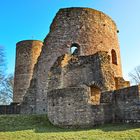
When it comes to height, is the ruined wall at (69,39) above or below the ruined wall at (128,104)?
above

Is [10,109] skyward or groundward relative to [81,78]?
groundward

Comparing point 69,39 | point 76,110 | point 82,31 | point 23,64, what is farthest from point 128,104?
point 23,64

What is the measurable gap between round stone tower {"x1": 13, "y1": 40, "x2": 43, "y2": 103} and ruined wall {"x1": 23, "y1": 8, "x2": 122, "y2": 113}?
8728 millimetres

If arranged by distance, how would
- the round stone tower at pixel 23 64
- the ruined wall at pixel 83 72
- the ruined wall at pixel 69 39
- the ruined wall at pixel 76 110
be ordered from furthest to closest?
the round stone tower at pixel 23 64 < the ruined wall at pixel 69 39 < the ruined wall at pixel 83 72 < the ruined wall at pixel 76 110

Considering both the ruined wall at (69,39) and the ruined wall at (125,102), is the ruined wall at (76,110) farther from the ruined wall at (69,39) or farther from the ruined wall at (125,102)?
the ruined wall at (69,39)

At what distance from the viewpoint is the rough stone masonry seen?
11.4 meters

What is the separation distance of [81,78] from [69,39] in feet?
11.6

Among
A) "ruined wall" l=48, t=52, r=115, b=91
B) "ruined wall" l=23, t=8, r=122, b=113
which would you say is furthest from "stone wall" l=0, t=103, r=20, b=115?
"ruined wall" l=48, t=52, r=115, b=91

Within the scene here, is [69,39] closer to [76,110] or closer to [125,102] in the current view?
[76,110]

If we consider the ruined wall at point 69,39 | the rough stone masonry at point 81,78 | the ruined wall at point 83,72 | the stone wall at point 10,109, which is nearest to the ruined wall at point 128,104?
the rough stone masonry at point 81,78

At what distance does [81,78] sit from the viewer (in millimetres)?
15594

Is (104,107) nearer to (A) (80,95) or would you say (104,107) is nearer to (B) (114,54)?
(A) (80,95)

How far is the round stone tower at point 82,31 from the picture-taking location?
1756cm

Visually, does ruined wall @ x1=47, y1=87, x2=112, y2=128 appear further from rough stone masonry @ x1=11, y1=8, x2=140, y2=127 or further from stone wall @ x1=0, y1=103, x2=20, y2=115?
stone wall @ x1=0, y1=103, x2=20, y2=115
